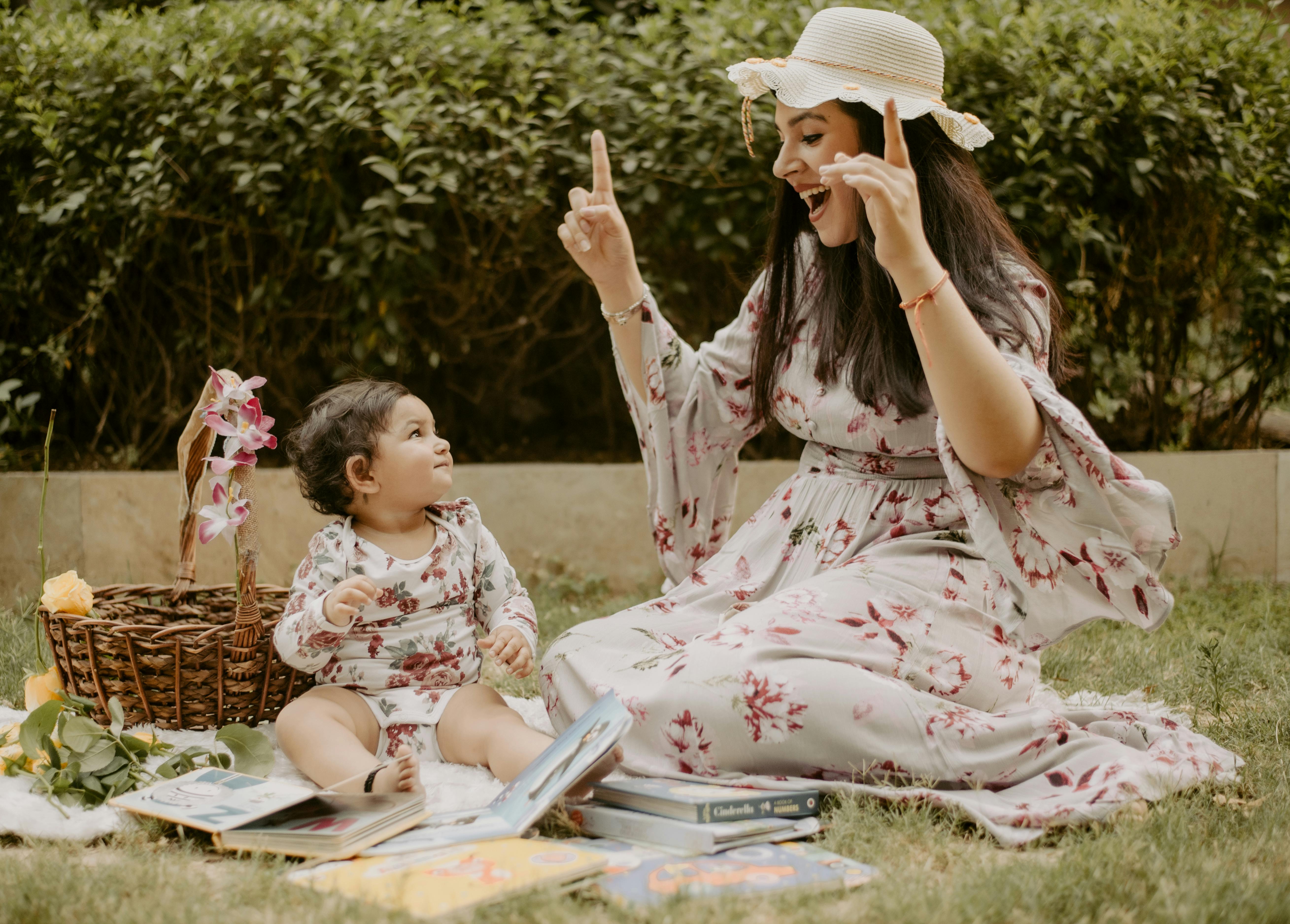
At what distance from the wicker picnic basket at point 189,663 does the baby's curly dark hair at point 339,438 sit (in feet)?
0.39

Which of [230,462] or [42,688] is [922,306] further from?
[42,688]

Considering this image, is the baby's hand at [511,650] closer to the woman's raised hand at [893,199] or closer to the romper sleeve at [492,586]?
the romper sleeve at [492,586]

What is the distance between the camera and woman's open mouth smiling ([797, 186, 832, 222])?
7.86 feet

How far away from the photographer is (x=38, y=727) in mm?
2094

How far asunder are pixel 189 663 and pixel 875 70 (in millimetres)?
1801

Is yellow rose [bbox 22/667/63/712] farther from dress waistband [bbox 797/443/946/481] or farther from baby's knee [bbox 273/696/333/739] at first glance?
dress waistband [bbox 797/443/946/481]

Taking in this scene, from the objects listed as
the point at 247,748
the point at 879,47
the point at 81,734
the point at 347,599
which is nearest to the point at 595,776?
the point at 347,599

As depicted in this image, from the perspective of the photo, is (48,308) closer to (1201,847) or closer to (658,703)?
(658,703)

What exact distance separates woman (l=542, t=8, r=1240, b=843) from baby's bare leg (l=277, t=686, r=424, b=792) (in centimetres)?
39

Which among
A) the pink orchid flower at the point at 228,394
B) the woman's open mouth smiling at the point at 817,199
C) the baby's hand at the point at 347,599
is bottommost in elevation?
the baby's hand at the point at 347,599

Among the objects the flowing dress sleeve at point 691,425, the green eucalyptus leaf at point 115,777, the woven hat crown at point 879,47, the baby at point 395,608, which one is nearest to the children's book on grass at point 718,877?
the baby at point 395,608

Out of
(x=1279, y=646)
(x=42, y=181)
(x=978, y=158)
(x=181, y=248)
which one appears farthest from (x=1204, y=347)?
(x=42, y=181)

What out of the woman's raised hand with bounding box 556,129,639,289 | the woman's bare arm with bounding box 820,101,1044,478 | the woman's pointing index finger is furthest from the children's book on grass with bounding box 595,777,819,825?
the woman's pointing index finger

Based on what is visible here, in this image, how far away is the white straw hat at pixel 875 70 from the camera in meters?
2.31
